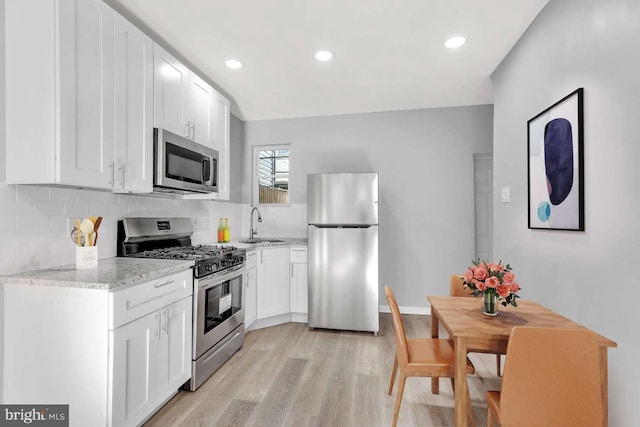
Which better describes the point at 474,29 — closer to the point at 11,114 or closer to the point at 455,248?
the point at 455,248

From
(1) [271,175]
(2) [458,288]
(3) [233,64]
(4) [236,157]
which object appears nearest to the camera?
(2) [458,288]

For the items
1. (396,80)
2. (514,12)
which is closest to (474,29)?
(514,12)

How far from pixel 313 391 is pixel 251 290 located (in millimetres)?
1372

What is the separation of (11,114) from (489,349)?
2.77 meters

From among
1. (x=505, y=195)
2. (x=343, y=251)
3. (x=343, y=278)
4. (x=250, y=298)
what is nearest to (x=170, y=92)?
(x=250, y=298)

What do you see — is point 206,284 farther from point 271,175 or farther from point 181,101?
point 271,175

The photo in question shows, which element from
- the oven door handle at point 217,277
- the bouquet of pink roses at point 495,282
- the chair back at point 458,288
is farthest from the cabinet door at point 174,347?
the chair back at point 458,288

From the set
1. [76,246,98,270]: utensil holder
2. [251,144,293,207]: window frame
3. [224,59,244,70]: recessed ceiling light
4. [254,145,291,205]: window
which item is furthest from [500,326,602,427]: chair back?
[251,144,293,207]: window frame

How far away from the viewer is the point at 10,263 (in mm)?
1676

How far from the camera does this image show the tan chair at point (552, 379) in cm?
123

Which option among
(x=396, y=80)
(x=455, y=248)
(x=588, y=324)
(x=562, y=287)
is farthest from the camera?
(x=455, y=248)

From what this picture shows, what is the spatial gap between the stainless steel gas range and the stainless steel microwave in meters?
0.40

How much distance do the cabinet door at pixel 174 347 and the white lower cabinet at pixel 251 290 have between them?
39.3 inches

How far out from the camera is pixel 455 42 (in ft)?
8.17
